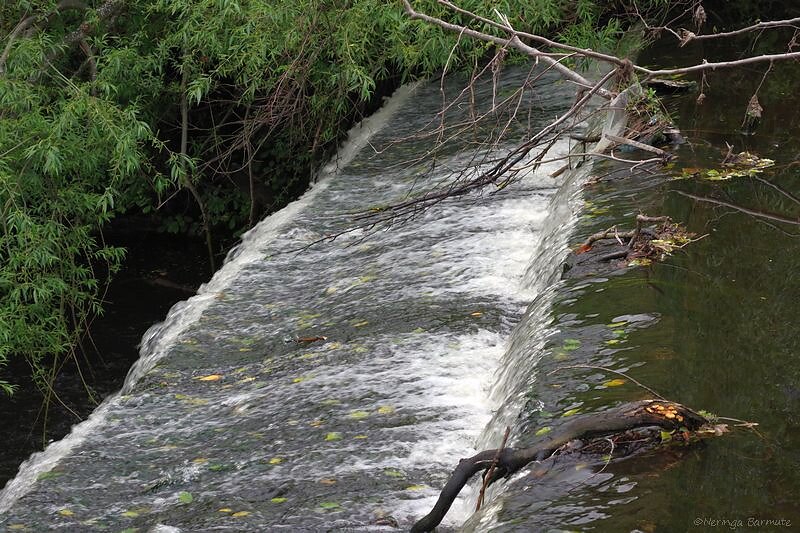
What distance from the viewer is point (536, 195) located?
7.51m

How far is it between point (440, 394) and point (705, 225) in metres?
1.80

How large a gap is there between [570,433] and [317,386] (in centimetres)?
204

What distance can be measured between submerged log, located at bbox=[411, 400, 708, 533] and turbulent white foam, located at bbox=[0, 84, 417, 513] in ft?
7.64

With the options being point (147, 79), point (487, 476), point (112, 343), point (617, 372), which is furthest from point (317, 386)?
point (147, 79)

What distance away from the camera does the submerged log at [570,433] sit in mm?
3432

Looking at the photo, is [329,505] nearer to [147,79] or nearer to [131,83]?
[131,83]

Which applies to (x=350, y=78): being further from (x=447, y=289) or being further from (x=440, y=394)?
(x=440, y=394)

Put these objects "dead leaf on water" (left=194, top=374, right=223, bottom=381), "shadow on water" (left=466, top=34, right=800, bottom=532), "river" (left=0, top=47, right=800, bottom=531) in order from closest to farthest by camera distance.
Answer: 1. "shadow on water" (left=466, top=34, right=800, bottom=532)
2. "river" (left=0, top=47, right=800, bottom=531)
3. "dead leaf on water" (left=194, top=374, right=223, bottom=381)

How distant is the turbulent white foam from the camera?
202 inches

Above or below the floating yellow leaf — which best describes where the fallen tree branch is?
above

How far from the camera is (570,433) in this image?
3.55m

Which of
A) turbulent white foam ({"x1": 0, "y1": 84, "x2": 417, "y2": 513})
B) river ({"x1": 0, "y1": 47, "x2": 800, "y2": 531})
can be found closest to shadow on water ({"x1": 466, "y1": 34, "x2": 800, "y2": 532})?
river ({"x1": 0, "y1": 47, "x2": 800, "y2": 531})

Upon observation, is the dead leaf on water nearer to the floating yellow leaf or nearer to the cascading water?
the cascading water

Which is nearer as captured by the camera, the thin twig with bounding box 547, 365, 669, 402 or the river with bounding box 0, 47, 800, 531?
the river with bounding box 0, 47, 800, 531
